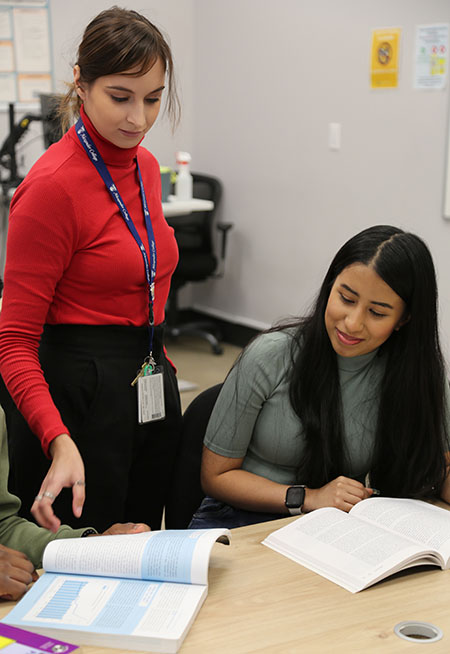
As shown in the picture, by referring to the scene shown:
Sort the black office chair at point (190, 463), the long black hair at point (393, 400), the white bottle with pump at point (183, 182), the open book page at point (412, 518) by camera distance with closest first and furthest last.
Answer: the open book page at point (412, 518), the long black hair at point (393, 400), the black office chair at point (190, 463), the white bottle with pump at point (183, 182)

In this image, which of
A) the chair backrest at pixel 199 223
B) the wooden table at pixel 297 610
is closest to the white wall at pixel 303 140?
the chair backrest at pixel 199 223

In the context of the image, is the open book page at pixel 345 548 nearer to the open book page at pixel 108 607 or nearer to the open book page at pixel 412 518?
the open book page at pixel 412 518

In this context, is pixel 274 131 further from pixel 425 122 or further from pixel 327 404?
pixel 327 404

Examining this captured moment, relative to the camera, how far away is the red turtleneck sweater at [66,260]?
1.54 m

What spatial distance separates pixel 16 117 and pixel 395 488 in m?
3.97

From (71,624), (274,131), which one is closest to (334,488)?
(71,624)

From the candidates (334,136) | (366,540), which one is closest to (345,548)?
(366,540)

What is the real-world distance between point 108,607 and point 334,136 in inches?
149

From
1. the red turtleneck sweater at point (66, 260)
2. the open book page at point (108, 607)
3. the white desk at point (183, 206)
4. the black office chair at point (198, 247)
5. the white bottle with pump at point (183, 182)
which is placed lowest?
the black office chair at point (198, 247)

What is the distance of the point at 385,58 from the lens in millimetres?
4273

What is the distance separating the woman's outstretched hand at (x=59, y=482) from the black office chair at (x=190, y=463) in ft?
1.43

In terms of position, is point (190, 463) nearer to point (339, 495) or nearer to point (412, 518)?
point (339, 495)

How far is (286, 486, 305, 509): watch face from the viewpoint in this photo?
5.49 feet

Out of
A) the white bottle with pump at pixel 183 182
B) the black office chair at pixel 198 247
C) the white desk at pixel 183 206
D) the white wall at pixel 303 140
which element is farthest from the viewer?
the black office chair at pixel 198 247
